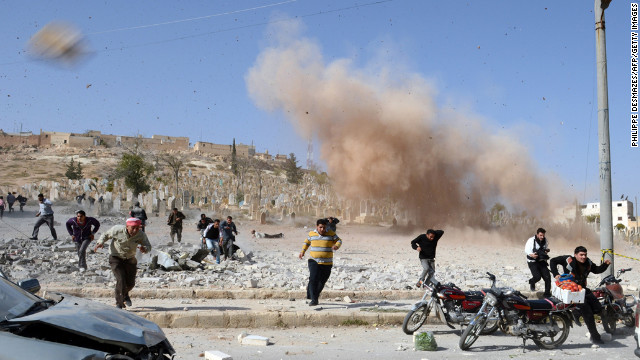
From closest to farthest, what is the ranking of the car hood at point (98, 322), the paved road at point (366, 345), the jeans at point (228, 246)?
the car hood at point (98, 322)
the paved road at point (366, 345)
the jeans at point (228, 246)

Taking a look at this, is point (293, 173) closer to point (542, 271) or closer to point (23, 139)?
point (23, 139)

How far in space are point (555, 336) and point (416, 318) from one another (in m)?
1.69

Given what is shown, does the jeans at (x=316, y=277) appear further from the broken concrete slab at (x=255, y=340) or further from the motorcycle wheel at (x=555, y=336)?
the motorcycle wheel at (x=555, y=336)

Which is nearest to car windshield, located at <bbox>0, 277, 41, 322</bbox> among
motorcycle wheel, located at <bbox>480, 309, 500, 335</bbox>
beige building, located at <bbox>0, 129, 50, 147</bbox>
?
motorcycle wheel, located at <bbox>480, 309, 500, 335</bbox>

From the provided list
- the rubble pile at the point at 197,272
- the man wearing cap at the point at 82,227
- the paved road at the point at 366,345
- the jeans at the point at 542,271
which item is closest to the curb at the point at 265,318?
the paved road at the point at 366,345

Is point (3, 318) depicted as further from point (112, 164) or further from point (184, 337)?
point (112, 164)

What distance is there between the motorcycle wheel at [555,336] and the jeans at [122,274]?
5.44 metres

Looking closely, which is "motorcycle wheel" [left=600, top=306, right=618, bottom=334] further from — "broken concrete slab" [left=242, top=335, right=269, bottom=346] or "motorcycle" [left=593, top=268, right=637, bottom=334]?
"broken concrete slab" [left=242, top=335, right=269, bottom=346]

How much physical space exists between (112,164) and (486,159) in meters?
57.9

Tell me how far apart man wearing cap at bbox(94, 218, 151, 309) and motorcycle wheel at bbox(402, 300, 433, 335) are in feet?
12.1

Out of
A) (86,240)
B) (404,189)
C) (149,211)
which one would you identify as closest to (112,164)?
(149,211)

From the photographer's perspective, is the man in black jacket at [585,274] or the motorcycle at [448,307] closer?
the man in black jacket at [585,274]

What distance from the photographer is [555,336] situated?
6.48 m

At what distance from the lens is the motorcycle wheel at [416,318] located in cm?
698
